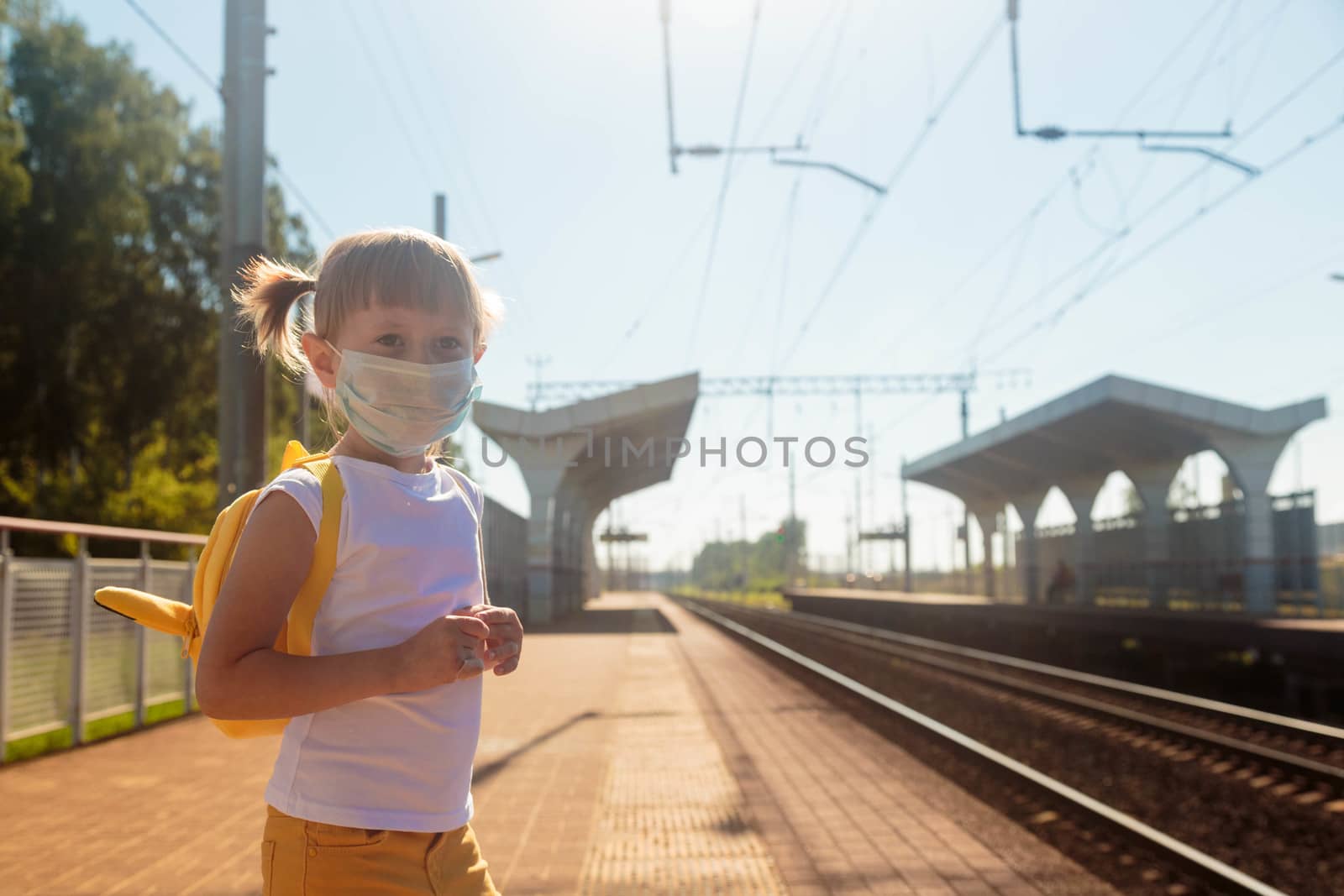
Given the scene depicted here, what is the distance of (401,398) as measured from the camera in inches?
59.2

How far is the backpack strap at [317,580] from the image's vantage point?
139 centimetres

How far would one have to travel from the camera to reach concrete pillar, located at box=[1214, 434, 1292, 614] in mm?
20250

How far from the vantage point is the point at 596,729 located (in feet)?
30.4

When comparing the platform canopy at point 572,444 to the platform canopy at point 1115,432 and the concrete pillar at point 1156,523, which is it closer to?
the platform canopy at point 1115,432

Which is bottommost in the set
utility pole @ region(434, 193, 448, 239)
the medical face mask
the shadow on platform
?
the shadow on platform

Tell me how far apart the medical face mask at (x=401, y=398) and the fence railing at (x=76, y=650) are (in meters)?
6.08

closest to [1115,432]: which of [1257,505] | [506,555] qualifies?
[1257,505]

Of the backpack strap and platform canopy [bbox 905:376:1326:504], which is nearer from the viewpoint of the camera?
the backpack strap

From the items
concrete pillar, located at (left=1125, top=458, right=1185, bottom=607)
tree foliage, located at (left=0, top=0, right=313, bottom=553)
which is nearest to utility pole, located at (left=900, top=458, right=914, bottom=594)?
concrete pillar, located at (left=1125, top=458, right=1185, bottom=607)

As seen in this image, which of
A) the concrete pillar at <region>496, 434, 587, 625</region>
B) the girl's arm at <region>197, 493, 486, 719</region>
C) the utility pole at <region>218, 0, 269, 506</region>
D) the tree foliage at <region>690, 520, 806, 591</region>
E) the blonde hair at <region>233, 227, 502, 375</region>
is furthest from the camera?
the tree foliage at <region>690, 520, 806, 591</region>

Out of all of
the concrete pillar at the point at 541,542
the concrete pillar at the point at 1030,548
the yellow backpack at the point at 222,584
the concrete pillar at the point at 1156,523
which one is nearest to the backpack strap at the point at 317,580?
the yellow backpack at the point at 222,584

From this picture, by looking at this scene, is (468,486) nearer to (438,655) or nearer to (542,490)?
(438,655)

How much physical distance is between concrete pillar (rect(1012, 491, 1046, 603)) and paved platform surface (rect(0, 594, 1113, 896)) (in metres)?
24.1

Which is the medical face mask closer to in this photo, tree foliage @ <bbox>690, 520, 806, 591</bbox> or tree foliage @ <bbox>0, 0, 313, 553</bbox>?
tree foliage @ <bbox>0, 0, 313, 553</bbox>
